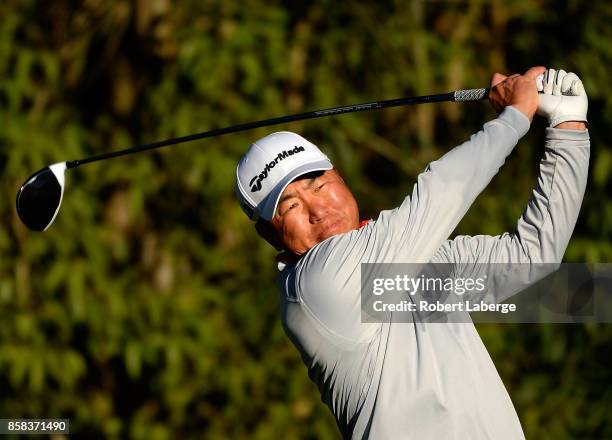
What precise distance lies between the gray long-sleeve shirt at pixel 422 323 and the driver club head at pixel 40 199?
43.7 inches

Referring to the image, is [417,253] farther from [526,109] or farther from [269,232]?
[269,232]

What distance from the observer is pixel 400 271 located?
2.27 m

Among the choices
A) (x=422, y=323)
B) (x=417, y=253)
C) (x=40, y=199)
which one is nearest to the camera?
(x=417, y=253)

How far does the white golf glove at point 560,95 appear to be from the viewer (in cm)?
229

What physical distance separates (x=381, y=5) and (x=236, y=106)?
2.65 feet

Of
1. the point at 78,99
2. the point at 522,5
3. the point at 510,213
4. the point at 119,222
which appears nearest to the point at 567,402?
the point at 510,213

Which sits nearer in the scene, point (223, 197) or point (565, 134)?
point (565, 134)

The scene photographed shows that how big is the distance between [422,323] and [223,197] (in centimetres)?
293

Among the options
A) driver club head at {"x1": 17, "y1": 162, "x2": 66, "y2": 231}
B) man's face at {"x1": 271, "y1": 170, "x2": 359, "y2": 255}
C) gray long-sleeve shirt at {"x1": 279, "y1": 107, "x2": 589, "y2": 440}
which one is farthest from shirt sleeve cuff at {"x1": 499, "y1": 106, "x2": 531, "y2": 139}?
driver club head at {"x1": 17, "y1": 162, "x2": 66, "y2": 231}

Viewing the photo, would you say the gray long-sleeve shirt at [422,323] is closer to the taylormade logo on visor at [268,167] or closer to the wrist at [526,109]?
the wrist at [526,109]

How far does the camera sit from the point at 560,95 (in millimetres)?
2299

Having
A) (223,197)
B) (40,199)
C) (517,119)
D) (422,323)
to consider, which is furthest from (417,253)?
(223,197)

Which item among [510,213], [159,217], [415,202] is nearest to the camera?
[415,202]

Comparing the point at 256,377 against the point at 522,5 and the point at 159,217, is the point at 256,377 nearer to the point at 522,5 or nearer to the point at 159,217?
the point at 159,217
